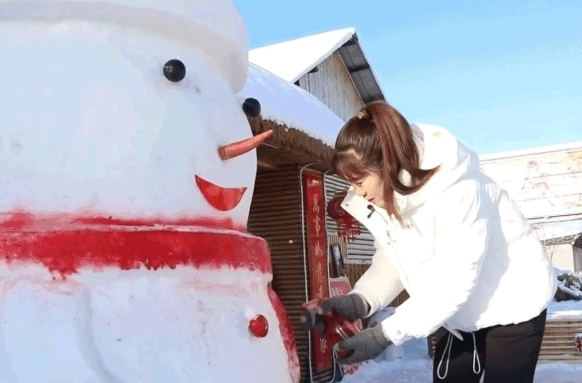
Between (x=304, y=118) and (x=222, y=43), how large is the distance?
3003mm

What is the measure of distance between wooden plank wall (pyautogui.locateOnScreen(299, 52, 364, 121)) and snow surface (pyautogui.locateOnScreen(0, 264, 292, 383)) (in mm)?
7338

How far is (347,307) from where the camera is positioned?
88.7 inches

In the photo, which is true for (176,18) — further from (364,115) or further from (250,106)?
(364,115)

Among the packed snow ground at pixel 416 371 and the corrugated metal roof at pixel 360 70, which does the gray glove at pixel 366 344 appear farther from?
the corrugated metal roof at pixel 360 70

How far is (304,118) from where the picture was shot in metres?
5.03

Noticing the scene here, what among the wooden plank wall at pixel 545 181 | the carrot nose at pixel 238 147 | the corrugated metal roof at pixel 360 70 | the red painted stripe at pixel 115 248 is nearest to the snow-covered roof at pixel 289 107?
Answer: the carrot nose at pixel 238 147

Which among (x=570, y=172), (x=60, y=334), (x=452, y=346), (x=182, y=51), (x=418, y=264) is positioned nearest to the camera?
(x=60, y=334)

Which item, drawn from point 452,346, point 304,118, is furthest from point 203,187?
point 304,118

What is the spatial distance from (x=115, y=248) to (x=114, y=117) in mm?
318

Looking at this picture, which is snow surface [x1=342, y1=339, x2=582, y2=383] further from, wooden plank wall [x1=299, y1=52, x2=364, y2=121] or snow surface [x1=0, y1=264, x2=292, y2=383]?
snow surface [x1=0, y1=264, x2=292, y2=383]

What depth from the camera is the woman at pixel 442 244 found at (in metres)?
1.92

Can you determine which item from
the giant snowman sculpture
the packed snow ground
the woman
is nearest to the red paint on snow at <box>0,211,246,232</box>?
the giant snowman sculpture

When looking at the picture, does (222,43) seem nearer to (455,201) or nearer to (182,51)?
(182,51)

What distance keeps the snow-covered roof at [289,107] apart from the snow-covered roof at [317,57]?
2148mm
